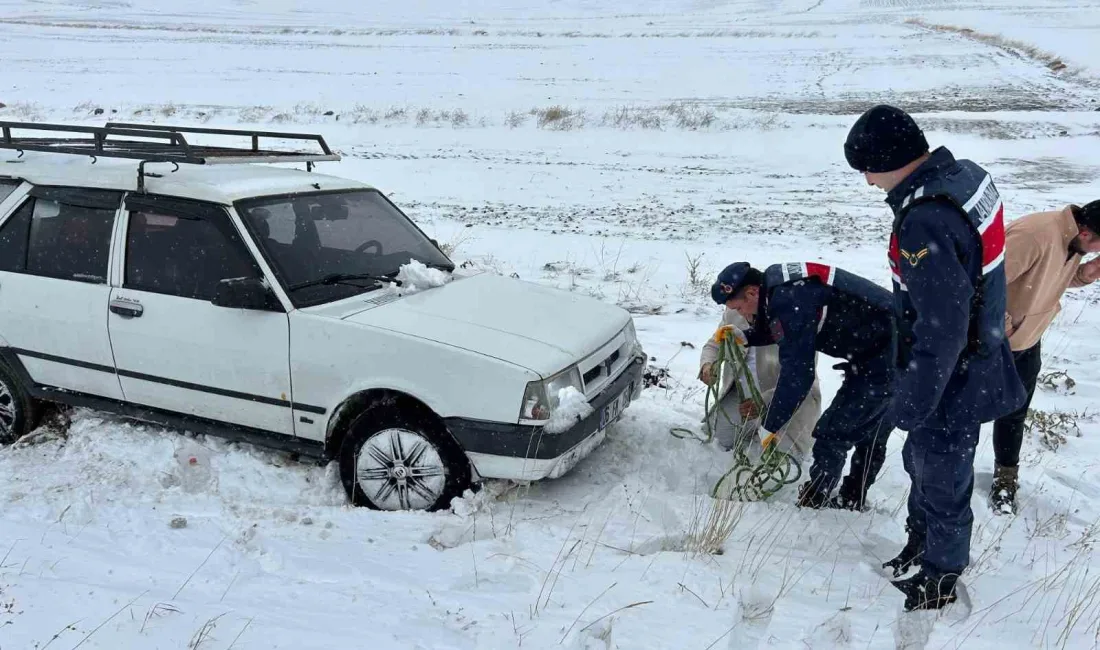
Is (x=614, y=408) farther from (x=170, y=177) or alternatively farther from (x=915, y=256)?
(x=170, y=177)

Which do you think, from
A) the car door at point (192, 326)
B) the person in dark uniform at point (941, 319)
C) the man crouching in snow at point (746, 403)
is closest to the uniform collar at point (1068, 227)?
the person in dark uniform at point (941, 319)

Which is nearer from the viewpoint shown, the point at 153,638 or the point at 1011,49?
the point at 153,638

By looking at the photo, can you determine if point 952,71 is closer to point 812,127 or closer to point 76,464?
point 812,127

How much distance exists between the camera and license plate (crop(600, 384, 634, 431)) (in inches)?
157

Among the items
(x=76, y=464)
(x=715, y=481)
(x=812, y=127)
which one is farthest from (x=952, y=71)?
(x=76, y=464)

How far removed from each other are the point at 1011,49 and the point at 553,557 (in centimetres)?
4205

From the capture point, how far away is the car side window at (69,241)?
4.39m

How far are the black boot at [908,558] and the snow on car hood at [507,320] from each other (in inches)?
66.3

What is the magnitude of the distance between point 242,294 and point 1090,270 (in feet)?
14.1

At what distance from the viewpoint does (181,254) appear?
13.9ft

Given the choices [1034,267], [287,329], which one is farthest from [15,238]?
[1034,267]

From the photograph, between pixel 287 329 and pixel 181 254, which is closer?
pixel 287 329

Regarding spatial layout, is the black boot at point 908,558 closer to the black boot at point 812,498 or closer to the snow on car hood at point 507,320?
the black boot at point 812,498

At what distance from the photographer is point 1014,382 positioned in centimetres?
305
